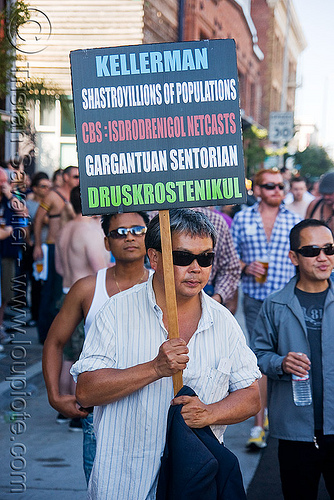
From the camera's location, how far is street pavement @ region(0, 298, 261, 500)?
501 centimetres

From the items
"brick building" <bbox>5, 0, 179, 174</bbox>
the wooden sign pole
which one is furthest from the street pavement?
"brick building" <bbox>5, 0, 179, 174</bbox>

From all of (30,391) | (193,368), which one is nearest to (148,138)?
(193,368)

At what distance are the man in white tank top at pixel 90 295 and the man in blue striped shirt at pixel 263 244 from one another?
98.3 inches

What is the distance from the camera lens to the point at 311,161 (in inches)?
1639

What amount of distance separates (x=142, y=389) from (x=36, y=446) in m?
3.37

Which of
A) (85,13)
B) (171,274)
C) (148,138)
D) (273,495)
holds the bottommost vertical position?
(273,495)

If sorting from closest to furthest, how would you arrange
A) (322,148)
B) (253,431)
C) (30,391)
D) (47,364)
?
(47,364) → (253,431) → (30,391) → (322,148)

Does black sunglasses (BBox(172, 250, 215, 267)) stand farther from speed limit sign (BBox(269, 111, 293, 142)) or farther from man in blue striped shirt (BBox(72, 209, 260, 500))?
speed limit sign (BBox(269, 111, 293, 142))

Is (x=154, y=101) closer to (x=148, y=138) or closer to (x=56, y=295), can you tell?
(x=148, y=138)

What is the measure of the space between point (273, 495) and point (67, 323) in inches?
81.7

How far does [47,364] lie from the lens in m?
3.64

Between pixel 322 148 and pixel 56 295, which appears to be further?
pixel 322 148

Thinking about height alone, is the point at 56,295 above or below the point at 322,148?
below

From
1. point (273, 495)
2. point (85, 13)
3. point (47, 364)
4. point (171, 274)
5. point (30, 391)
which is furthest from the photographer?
point (85, 13)
